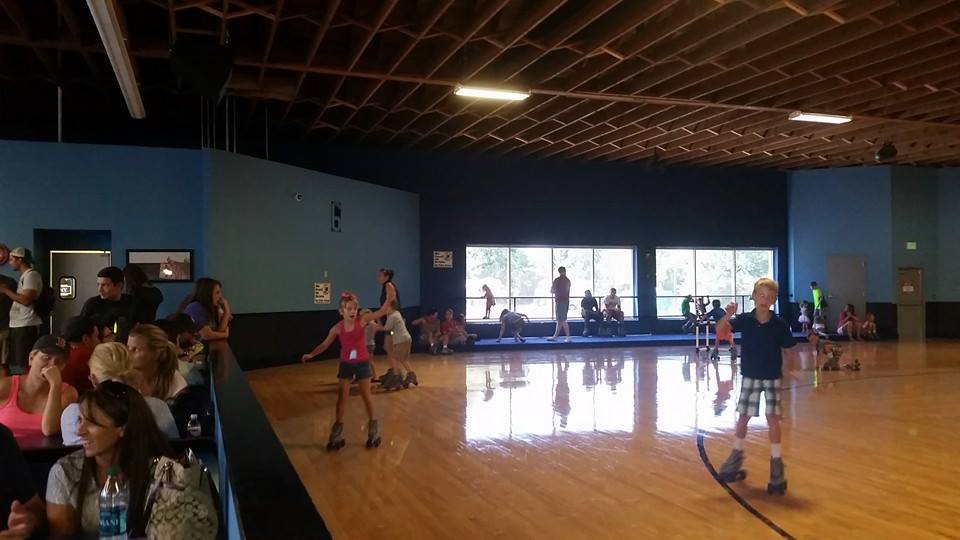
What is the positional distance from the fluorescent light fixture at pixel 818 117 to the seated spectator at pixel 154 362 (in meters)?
11.0

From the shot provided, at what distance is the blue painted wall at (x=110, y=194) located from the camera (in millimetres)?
10125

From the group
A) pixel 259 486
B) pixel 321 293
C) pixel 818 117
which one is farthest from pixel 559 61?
pixel 259 486

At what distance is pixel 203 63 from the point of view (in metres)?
7.46

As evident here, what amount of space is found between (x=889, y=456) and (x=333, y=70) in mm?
8057

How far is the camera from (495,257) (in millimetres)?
17203

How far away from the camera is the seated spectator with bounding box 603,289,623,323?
17406mm

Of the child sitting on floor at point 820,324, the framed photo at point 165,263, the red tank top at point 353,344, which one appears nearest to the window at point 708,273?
the child sitting on floor at point 820,324

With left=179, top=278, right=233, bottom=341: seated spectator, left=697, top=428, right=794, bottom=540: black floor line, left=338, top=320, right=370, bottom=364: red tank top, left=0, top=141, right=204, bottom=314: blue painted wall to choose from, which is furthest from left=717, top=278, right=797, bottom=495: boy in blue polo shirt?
left=0, top=141, right=204, bottom=314: blue painted wall

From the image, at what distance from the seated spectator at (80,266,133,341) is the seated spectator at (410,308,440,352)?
9.65 m

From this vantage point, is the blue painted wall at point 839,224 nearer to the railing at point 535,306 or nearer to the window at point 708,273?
the window at point 708,273

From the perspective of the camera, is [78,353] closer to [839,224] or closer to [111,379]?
[111,379]

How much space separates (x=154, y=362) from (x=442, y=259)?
41.5 ft

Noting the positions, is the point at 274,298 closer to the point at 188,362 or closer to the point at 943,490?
the point at 188,362

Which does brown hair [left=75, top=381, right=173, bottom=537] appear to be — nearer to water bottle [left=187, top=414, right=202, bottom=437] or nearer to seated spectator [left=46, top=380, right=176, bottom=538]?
seated spectator [left=46, top=380, right=176, bottom=538]
